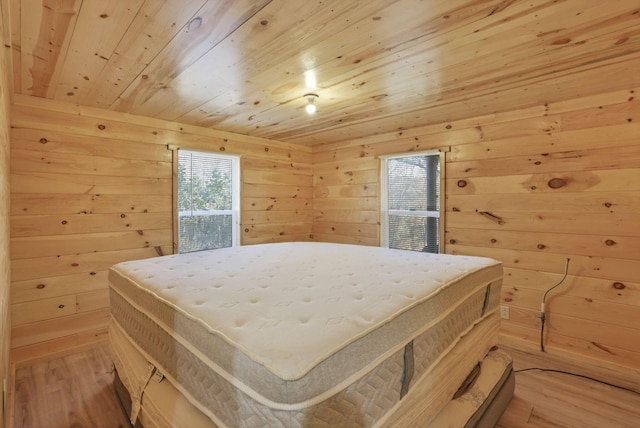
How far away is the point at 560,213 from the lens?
2.54 meters

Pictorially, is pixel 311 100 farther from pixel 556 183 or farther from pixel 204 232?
pixel 556 183

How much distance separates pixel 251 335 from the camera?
93 centimetres

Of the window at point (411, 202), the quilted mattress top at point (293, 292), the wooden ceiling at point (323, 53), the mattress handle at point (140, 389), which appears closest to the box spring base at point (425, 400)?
the mattress handle at point (140, 389)

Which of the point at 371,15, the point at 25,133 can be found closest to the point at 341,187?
the point at 371,15

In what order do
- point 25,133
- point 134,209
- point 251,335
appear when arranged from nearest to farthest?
point 251,335 → point 25,133 → point 134,209

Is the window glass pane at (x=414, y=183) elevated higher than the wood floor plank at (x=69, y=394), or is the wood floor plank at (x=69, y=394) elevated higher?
the window glass pane at (x=414, y=183)

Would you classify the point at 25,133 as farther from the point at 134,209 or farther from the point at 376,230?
the point at 376,230

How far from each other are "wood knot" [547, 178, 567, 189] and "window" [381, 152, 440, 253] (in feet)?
3.26

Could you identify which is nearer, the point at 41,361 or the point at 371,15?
the point at 371,15

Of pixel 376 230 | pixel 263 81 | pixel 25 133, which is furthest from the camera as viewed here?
pixel 376 230

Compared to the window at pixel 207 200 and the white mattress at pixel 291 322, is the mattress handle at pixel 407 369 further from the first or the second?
the window at pixel 207 200

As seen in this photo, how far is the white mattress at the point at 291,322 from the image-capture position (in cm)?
81

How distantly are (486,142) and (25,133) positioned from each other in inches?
154

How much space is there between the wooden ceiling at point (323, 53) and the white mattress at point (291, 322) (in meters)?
1.23
